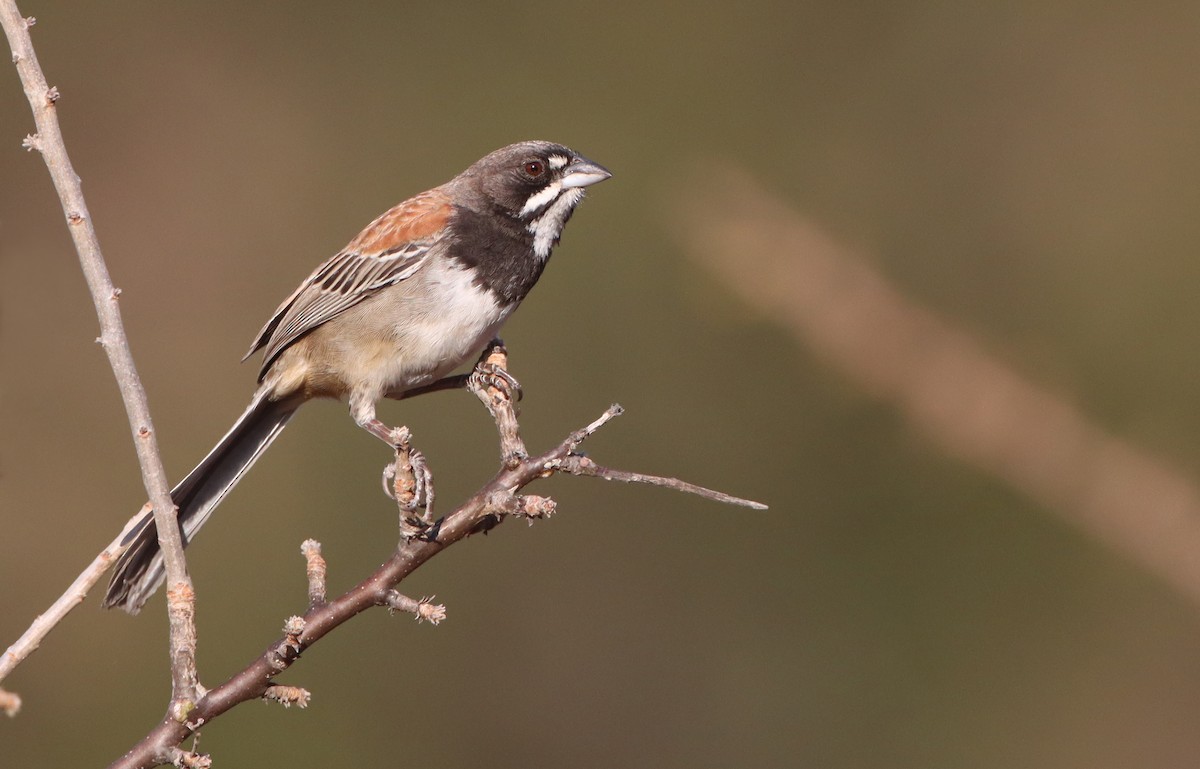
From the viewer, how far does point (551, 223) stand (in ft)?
14.8

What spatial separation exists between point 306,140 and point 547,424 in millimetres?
2362

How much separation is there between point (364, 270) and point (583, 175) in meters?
0.85

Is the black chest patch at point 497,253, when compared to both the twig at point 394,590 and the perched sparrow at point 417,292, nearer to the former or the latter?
the perched sparrow at point 417,292

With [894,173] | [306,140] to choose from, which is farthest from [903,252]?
[306,140]

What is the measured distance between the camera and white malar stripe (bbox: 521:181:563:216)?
4.49 m

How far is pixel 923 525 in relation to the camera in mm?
6340

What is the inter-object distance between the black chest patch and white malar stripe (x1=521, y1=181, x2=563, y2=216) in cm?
6

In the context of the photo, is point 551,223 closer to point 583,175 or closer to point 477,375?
point 583,175

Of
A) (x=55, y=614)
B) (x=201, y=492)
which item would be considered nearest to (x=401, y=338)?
(x=201, y=492)

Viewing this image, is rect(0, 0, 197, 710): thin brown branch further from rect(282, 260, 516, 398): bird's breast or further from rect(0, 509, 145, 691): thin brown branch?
rect(282, 260, 516, 398): bird's breast

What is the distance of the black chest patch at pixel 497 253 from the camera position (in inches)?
170

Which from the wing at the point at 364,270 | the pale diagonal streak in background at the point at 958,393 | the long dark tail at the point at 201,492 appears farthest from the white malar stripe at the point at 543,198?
the pale diagonal streak in background at the point at 958,393

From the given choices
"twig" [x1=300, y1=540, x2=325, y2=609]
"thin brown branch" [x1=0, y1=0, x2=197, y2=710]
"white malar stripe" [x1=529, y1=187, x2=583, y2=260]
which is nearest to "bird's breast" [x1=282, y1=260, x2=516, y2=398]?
"white malar stripe" [x1=529, y1=187, x2=583, y2=260]

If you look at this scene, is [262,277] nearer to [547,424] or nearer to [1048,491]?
[547,424]
